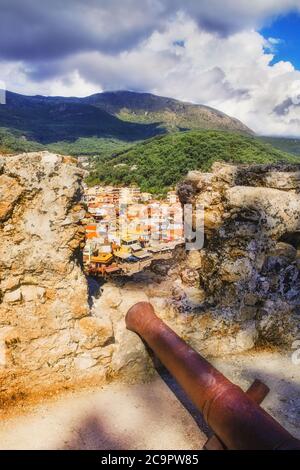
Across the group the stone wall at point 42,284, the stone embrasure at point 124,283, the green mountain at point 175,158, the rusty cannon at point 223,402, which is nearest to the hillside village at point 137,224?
the green mountain at point 175,158

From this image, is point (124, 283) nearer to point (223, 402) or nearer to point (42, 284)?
point (42, 284)

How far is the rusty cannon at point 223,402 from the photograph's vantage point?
12.2ft

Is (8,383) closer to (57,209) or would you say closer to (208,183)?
(57,209)

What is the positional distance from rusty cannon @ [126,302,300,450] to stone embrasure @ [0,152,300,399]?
1289mm

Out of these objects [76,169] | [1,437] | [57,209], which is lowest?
[1,437]

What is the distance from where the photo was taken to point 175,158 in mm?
90250

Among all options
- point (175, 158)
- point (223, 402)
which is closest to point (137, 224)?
point (175, 158)

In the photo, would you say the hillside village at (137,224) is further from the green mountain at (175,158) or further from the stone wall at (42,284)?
the stone wall at (42,284)

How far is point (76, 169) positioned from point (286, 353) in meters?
4.89

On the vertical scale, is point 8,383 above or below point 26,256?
below

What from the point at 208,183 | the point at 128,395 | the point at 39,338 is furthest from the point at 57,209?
the point at 208,183

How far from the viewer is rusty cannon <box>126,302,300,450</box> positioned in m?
3.72

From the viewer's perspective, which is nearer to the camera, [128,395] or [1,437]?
[1,437]

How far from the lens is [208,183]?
342 inches
